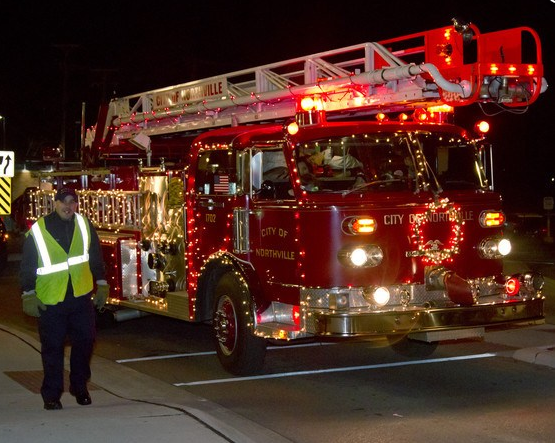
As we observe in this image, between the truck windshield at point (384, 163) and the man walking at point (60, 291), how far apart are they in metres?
2.28

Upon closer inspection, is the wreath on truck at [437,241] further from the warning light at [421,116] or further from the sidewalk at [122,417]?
the sidewalk at [122,417]

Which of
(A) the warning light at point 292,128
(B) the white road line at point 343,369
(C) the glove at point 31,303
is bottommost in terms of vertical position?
(B) the white road line at point 343,369

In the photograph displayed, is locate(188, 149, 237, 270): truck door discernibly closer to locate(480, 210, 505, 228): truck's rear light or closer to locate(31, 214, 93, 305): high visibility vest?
locate(31, 214, 93, 305): high visibility vest

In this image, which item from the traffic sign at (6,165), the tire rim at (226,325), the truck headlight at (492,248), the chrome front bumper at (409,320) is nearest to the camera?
the chrome front bumper at (409,320)

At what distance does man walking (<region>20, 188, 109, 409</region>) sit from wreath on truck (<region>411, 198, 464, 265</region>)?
3.00m

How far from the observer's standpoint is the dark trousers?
25.6 feet

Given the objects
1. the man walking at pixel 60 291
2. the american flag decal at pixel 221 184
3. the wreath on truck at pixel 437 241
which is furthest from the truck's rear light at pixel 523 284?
the man walking at pixel 60 291

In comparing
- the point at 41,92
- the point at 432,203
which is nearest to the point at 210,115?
the point at 432,203

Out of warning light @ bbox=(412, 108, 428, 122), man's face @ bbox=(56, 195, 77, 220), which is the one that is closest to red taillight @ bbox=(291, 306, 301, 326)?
man's face @ bbox=(56, 195, 77, 220)

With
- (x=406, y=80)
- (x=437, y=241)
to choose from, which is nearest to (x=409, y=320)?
(x=437, y=241)

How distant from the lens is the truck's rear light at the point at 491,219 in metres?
9.62

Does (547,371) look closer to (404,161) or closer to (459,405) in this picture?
(459,405)

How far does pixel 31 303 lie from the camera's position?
7723 mm

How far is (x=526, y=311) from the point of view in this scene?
30.9 ft
